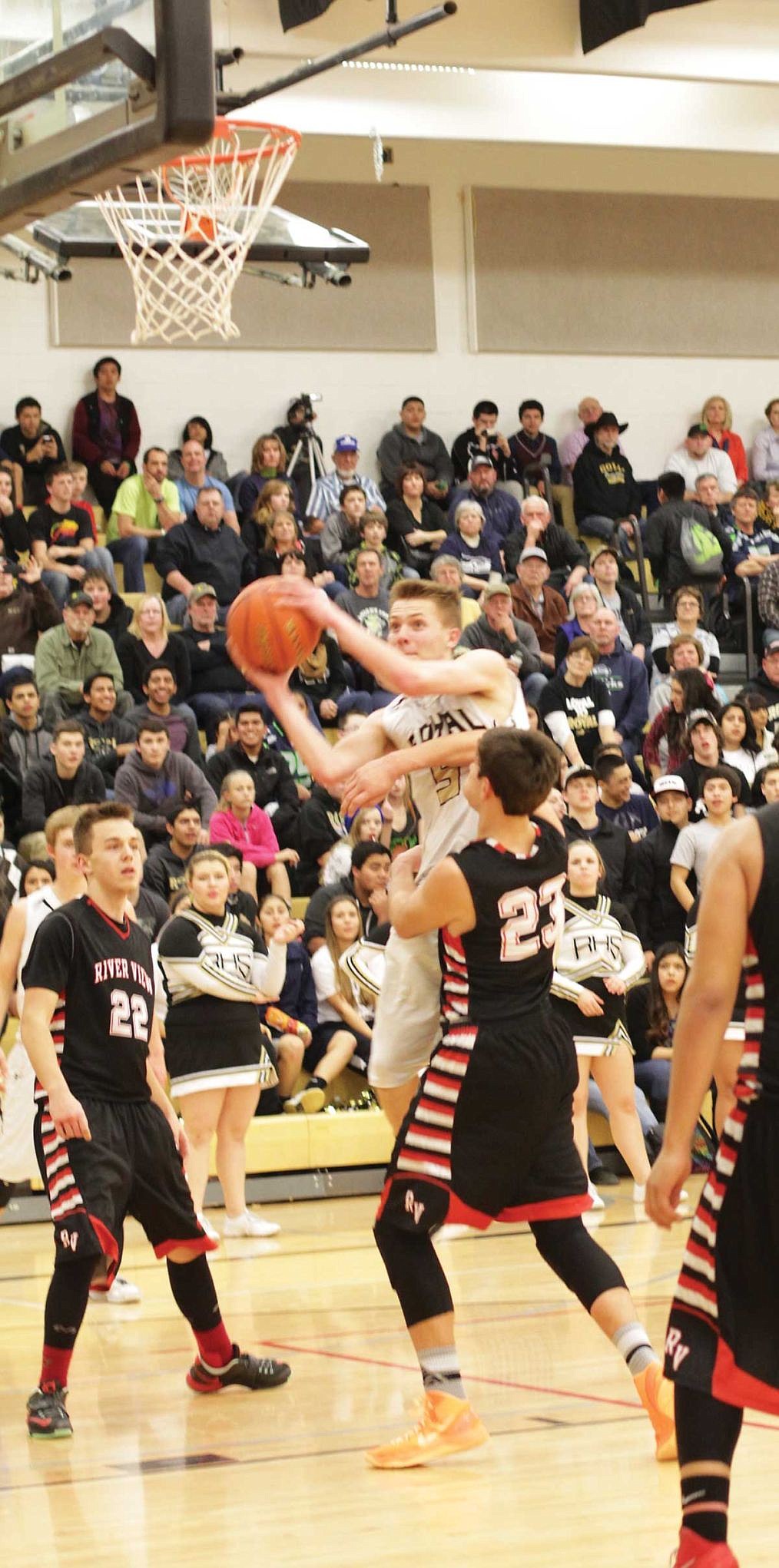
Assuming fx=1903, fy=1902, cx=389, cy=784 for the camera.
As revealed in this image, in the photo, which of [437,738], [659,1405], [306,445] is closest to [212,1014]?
[437,738]

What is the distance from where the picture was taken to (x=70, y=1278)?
5355 mm

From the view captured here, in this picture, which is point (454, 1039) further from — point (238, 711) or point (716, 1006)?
point (238, 711)

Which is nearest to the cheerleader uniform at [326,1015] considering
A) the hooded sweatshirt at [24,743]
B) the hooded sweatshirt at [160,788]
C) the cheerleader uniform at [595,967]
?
the hooded sweatshirt at [160,788]

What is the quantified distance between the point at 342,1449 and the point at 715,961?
2.50 m

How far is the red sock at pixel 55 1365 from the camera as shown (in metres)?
Answer: 5.35

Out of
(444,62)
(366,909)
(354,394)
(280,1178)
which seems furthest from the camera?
(354,394)

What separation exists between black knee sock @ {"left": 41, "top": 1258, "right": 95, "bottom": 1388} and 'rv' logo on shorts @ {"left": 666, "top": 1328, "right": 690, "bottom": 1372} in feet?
8.42

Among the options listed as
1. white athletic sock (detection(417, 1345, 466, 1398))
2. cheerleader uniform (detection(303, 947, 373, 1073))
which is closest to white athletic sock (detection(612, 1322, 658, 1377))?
white athletic sock (detection(417, 1345, 466, 1398))

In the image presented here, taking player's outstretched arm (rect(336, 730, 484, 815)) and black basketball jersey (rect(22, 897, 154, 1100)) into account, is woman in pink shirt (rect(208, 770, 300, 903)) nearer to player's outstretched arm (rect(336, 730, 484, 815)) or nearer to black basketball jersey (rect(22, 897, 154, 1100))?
black basketball jersey (rect(22, 897, 154, 1100))

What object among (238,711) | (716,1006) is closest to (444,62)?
(238,711)

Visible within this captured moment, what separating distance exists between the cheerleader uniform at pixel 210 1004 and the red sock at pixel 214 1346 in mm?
3093

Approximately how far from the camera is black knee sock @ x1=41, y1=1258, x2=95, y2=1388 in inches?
210

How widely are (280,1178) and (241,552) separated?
235 inches

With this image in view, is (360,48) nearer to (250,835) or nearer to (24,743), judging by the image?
(24,743)
